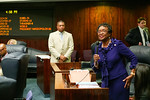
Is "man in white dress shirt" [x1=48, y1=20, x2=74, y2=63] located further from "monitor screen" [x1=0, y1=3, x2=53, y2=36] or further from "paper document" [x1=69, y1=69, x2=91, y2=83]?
"monitor screen" [x1=0, y1=3, x2=53, y2=36]

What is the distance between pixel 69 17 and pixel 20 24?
1.68 m

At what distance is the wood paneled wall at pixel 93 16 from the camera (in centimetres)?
719

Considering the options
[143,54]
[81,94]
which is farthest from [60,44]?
[81,94]

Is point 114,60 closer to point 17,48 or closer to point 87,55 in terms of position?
point 17,48

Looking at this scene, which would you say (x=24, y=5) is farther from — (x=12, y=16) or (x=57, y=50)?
(x=57, y=50)

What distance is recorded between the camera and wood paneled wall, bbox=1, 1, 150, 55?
719 centimetres

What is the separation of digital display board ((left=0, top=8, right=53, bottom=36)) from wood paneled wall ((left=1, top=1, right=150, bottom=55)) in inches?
15.0

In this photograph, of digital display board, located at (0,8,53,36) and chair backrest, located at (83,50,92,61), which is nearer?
chair backrest, located at (83,50,92,61)

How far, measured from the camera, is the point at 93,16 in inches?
286

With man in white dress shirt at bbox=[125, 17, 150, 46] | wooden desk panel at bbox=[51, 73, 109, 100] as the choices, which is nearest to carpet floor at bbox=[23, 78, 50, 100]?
man in white dress shirt at bbox=[125, 17, 150, 46]

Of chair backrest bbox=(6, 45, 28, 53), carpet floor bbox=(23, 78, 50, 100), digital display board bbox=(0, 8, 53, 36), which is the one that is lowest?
carpet floor bbox=(23, 78, 50, 100)

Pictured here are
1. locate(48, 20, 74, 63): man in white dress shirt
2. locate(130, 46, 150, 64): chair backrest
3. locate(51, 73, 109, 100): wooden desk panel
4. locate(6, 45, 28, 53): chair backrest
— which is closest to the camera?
locate(51, 73, 109, 100): wooden desk panel

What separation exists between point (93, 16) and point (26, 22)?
89.0 inches

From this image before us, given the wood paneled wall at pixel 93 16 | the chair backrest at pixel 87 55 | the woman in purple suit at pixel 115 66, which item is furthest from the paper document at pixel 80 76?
the wood paneled wall at pixel 93 16
